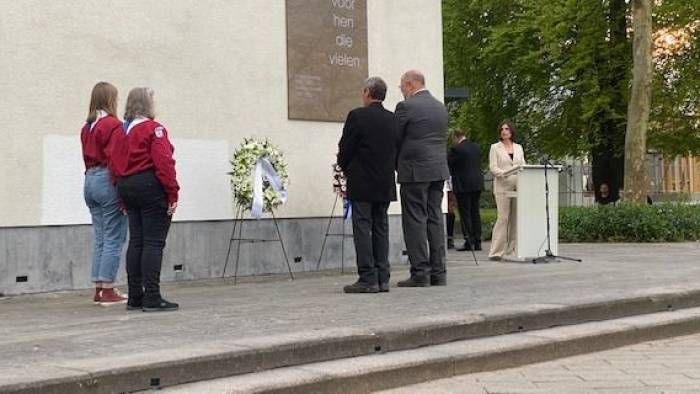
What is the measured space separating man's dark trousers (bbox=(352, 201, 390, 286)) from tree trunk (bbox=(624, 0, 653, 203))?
10998 mm

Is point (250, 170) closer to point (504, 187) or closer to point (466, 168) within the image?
point (504, 187)

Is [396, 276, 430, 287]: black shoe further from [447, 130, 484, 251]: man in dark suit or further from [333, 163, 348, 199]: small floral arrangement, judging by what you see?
[447, 130, 484, 251]: man in dark suit

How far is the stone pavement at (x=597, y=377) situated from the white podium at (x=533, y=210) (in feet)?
18.4

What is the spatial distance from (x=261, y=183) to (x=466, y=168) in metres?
6.18

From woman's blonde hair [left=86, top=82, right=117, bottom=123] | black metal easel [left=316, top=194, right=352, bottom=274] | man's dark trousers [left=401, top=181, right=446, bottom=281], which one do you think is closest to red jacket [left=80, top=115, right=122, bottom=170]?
woman's blonde hair [left=86, top=82, right=117, bottom=123]

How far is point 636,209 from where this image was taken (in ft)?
57.8

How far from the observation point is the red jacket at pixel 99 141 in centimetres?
837

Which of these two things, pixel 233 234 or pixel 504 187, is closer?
pixel 233 234

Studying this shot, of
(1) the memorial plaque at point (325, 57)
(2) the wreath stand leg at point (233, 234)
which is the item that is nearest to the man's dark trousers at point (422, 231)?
(2) the wreath stand leg at point (233, 234)

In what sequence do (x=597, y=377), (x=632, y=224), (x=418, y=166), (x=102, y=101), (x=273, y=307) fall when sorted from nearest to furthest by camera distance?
1. (x=597, y=377)
2. (x=273, y=307)
3. (x=102, y=101)
4. (x=418, y=166)
5. (x=632, y=224)

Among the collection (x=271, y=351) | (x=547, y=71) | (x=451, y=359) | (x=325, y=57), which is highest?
(x=547, y=71)

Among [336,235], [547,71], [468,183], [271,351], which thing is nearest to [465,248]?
[468,183]

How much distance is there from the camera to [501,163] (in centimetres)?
1354

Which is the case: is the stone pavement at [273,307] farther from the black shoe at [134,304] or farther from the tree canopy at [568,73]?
the tree canopy at [568,73]
